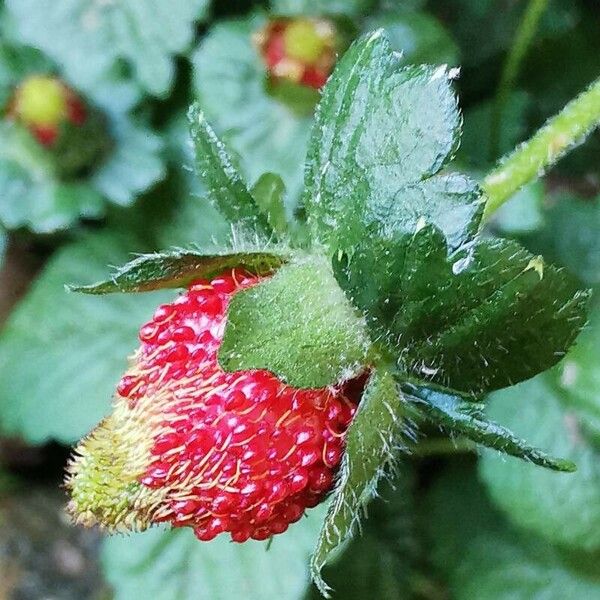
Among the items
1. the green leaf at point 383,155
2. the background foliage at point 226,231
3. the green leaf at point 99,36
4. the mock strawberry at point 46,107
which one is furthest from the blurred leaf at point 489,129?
the green leaf at point 383,155

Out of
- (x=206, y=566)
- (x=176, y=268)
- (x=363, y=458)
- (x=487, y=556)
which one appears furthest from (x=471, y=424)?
(x=487, y=556)

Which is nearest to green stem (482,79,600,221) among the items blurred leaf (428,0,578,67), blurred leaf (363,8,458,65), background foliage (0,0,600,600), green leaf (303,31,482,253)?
green leaf (303,31,482,253)

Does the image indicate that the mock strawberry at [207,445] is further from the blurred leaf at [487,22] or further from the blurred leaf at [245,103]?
the blurred leaf at [487,22]

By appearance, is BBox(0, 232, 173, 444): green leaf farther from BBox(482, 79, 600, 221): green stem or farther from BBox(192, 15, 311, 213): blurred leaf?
BBox(482, 79, 600, 221): green stem

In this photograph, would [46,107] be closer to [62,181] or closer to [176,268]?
[62,181]

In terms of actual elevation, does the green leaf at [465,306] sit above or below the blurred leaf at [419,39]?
below

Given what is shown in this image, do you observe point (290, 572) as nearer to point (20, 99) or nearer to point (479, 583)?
point (479, 583)

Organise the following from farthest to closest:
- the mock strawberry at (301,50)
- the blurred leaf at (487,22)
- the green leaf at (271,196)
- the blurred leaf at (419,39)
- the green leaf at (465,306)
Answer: the blurred leaf at (487,22) < the blurred leaf at (419,39) < the mock strawberry at (301,50) < the green leaf at (271,196) < the green leaf at (465,306)
